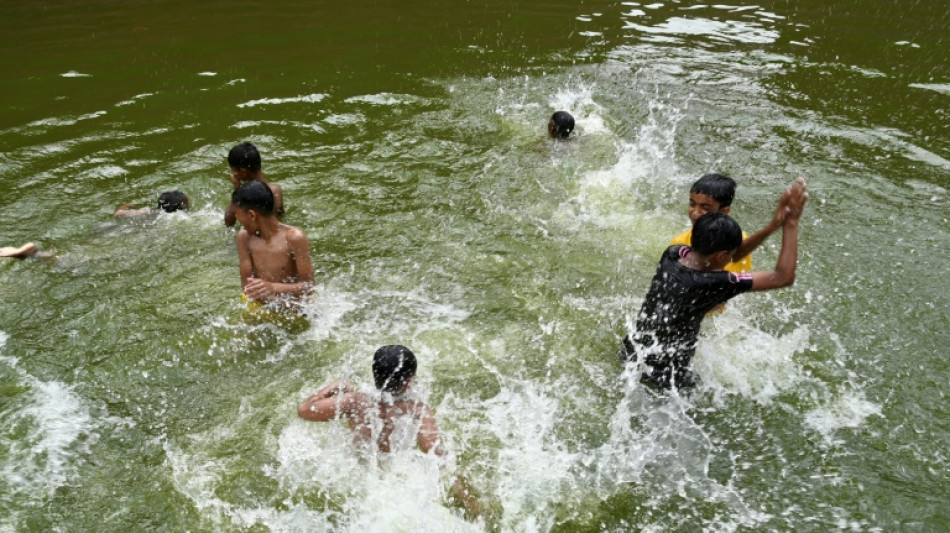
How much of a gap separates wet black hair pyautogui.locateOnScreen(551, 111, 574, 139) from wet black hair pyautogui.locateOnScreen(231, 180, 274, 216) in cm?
386

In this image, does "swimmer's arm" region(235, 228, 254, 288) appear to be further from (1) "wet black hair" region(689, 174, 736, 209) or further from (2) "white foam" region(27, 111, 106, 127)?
(2) "white foam" region(27, 111, 106, 127)

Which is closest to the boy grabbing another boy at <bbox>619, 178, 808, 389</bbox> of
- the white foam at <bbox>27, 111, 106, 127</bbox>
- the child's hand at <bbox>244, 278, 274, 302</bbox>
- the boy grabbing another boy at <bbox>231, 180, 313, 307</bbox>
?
the boy grabbing another boy at <bbox>231, 180, 313, 307</bbox>

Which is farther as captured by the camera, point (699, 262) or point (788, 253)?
point (699, 262)

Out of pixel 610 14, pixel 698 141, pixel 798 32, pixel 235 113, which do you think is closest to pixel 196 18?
pixel 235 113

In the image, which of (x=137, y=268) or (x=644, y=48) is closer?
(x=137, y=268)

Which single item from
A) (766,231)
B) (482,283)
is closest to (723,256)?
(766,231)

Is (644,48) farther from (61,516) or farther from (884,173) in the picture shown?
(61,516)

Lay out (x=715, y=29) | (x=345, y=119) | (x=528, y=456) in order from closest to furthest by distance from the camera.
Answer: (x=528, y=456) → (x=345, y=119) → (x=715, y=29)

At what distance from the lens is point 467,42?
1099 cm

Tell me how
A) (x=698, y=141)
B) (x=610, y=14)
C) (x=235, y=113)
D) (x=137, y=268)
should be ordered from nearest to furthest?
(x=137, y=268)
(x=698, y=141)
(x=235, y=113)
(x=610, y=14)

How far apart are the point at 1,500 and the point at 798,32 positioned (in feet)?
38.4

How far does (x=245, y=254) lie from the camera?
4922 mm

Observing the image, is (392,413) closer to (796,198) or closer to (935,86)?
(796,198)

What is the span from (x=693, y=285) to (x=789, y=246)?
1.72ft
